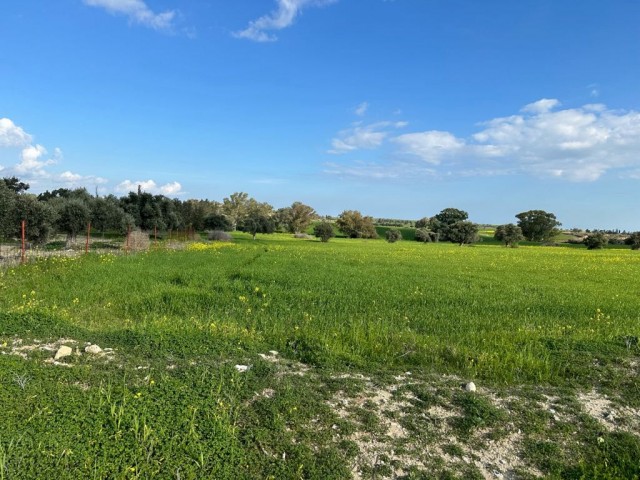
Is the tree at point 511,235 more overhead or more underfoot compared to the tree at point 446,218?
more underfoot

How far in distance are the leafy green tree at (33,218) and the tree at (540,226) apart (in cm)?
10597

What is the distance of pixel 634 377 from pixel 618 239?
372ft

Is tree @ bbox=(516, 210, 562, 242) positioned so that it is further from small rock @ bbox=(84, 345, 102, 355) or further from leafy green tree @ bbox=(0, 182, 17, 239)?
small rock @ bbox=(84, 345, 102, 355)

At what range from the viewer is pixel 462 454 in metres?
4.95

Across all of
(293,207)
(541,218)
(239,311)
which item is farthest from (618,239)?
(239,311)

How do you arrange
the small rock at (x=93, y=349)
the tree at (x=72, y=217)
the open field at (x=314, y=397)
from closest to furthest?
the open field at (x=314, y=397)
the small rock at (x=93, y=349)
the tree at (x=72, y=217)

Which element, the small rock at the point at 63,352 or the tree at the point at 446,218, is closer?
the small rock at the point at 63,352

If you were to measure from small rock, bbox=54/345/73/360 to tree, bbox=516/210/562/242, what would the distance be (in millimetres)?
114384

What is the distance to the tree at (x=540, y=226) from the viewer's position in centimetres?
10462

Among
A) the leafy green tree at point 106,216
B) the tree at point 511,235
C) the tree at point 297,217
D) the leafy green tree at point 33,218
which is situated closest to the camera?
the leafy green tree at point 33,218

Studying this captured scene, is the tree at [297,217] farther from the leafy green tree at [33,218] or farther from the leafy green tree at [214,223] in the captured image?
the leafy green tree at [33,218]

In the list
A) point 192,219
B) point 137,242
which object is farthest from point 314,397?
point 192,219

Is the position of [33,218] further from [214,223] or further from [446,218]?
[446,218]

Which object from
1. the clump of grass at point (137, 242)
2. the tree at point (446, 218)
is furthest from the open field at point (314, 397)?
the tree at point (446, 218)
